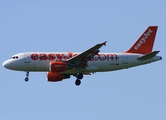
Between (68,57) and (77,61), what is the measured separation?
74.5 inches

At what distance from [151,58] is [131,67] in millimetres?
2864

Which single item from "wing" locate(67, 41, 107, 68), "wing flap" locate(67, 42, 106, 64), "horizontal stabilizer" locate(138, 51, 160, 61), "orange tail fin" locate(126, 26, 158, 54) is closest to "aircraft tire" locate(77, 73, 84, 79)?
"wing" locate(67, 41, 107, 68)

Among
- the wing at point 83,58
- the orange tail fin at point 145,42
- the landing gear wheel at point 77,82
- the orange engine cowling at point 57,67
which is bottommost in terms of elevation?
the landing gear wheel at point 77,82

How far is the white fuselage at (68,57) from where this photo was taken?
64.7 m

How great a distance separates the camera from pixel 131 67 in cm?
6794

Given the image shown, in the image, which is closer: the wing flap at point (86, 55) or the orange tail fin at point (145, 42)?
the wing flap at point (86, 55)

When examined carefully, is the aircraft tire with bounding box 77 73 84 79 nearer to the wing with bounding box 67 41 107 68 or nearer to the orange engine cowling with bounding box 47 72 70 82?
the wing with bounding box 67 41 107 68

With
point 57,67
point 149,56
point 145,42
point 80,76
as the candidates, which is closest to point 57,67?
point 57,67

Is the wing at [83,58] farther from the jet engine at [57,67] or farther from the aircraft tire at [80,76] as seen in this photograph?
the aircraft tire at [80,76]

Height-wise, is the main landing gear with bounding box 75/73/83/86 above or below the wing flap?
below

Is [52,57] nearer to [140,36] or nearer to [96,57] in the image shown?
[96,57]

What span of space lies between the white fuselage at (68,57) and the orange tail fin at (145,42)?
144cm

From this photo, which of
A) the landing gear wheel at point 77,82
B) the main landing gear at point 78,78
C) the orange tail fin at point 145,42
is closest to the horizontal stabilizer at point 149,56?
the orange tail fin at point 145,42

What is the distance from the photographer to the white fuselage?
212 ft
